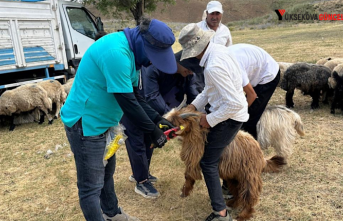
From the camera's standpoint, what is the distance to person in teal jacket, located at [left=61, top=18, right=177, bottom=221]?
212 cm

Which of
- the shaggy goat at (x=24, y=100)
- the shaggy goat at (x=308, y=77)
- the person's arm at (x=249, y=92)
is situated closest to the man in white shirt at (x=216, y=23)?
the person's arm at (x=249, y=92)

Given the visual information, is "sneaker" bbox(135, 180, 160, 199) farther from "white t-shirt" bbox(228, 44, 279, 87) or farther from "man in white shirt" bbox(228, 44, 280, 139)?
"white t-shirt" bbox(228, 44, 279, 87)

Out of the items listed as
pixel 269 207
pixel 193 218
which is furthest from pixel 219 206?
pixel 269 207

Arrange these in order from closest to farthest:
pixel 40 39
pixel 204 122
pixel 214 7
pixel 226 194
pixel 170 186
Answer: pixel 204 122 → pixel 226 194 → pixel 170 186 → pixel 214 7 → pixel 40 39

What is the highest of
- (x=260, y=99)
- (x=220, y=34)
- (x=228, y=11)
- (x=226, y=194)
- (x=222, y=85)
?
(x=220, y=34)

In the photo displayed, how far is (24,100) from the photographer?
7277 millimetres

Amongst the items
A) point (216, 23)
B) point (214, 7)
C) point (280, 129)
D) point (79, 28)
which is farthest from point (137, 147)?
point (79, 28)

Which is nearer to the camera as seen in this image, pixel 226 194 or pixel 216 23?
pixel 226 194

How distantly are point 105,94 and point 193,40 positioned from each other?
0.92 meters

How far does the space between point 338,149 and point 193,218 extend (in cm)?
290

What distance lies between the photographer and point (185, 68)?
3311 mm

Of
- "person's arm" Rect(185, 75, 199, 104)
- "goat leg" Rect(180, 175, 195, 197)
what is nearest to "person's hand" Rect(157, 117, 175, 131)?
"goat leg" Rect(180, 175, 195, 197)

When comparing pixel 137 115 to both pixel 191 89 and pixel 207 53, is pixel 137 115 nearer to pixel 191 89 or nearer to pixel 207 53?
pixel 207 53

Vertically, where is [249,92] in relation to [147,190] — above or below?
above
